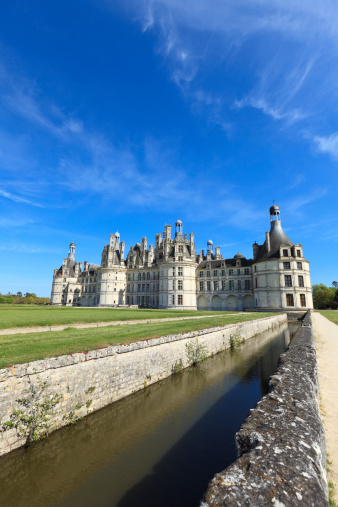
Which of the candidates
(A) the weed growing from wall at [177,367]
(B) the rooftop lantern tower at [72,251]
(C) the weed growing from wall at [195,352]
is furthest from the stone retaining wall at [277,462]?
(B) the rooftop lantern tower at [72,251]

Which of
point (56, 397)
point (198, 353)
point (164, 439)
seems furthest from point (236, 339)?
point (56, 397)

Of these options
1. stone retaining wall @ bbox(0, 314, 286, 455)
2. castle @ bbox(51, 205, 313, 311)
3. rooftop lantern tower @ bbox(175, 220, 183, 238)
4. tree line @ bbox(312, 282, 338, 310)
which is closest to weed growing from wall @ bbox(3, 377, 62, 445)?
stone retaining wall @ bbox(0, 314, 286, 455)

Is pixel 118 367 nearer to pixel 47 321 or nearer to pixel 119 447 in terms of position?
pixel 119 447

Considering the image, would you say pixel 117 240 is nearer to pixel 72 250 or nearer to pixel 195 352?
pixel 72 250

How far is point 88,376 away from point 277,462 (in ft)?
22.3

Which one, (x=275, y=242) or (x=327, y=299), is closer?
(x=275, y=242)

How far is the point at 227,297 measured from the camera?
187ft

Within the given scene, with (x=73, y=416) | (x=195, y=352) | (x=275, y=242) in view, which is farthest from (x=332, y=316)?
(x=73, y=416)

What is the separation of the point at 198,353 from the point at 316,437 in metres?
11.8

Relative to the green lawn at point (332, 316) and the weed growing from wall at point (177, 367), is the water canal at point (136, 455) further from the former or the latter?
the green lawn at point (332, 316)

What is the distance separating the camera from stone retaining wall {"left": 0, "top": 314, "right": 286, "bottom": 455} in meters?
6.14

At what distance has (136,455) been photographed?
6152 mm

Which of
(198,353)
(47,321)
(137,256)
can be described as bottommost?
(198,353)

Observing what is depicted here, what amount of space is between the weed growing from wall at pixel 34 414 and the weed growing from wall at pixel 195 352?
8.16 meters
